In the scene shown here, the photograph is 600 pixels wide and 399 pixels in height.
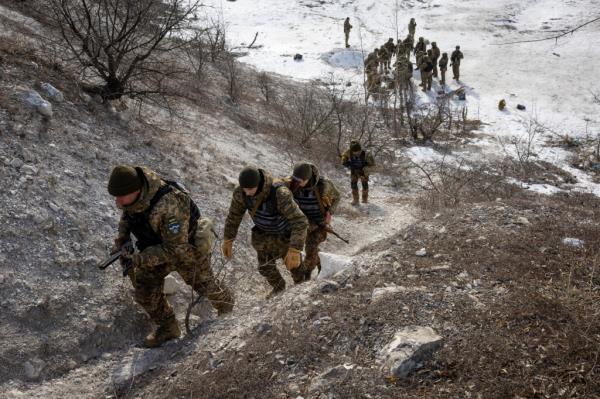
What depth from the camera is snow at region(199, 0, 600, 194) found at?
17484mm

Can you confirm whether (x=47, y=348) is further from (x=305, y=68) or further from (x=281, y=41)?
(x=281, y=41)

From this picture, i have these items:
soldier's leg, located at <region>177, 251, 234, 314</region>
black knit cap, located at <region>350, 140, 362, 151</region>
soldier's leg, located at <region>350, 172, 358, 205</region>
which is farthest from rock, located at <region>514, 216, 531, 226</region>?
soldier's leg, located at <region>350, 172, 358, 205</region>

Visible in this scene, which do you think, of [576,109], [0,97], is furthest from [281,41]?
[0,97]

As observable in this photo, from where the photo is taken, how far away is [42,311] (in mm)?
3807

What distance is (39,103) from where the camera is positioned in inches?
241

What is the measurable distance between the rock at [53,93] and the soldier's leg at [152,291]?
4.45m

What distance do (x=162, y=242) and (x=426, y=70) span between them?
58.0 ft

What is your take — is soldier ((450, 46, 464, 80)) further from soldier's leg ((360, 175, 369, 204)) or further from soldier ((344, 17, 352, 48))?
soldier's leg ((360, 175, 369, 204))

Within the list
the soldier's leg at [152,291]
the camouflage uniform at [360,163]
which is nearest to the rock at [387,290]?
the soldier's leg at [152,291]

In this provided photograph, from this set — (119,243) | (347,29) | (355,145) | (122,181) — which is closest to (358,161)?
(355,145)

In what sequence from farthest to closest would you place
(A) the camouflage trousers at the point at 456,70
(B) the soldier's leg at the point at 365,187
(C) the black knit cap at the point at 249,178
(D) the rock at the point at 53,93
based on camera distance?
(A) the camouflage trousers at the point at 456,70 → (B) the soldier's leg at the point at 365,187 → (D) the rock at the point at 53,93 → (C) the black knit cap at the point at 249,178

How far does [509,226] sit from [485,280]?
1.37 meters

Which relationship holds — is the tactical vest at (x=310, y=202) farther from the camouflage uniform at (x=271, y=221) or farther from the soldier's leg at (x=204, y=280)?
the soldier's leg at (x=204, y=280)

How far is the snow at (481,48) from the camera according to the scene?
57.4 feet
